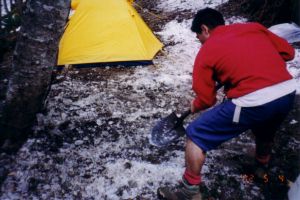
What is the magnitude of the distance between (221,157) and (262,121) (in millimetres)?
1406

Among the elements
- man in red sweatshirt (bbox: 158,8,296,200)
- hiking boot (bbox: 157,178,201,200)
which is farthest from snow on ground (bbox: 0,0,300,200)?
man in red sweatshirt (bbox: 158,8,296,200)

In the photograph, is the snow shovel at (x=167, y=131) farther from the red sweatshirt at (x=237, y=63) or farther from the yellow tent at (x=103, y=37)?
the yellow tent at (x=103, y=37)

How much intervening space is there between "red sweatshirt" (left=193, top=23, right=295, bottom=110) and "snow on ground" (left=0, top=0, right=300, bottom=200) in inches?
54.7

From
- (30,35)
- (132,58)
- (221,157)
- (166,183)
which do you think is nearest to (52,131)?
(30,35)

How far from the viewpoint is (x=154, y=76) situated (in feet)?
21.1

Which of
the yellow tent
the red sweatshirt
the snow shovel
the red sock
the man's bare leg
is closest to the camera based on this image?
the red sweatshirt

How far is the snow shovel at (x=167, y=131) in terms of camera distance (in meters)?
4.41

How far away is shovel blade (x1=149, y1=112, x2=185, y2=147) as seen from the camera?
4414 mm

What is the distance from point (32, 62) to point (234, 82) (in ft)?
7.58

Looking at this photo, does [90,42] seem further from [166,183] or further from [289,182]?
[289,182]

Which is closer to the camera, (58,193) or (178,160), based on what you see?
(58,193)

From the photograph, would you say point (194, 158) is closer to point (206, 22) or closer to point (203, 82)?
point (203, 82)

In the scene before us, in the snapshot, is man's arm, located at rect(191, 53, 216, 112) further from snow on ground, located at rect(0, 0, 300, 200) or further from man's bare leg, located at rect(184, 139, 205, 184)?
snow on ground, located at rect(0, 0, 300, 200)

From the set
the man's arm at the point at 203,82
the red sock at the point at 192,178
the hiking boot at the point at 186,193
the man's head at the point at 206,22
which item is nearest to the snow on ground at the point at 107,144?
the hiking boot at the point at 186,193
